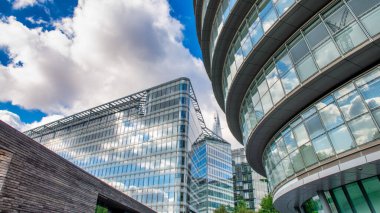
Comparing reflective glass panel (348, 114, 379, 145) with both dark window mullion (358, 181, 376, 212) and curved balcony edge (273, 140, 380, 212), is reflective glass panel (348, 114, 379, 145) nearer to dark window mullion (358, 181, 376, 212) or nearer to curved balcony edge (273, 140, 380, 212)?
curved balcony edge (273, 140, 380, 212)

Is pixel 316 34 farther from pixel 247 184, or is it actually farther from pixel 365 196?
pixel 247 184

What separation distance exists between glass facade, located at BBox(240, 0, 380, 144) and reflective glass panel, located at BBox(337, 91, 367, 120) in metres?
1.67

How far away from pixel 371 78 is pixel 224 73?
10.9 m

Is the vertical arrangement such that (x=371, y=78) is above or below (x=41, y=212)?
above

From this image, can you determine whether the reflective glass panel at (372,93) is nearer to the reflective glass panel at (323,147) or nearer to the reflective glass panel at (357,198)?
the reflective glass panel at (323,147)

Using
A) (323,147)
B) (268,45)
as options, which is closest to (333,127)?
(323,147)

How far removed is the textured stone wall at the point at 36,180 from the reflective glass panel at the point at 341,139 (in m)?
14.7

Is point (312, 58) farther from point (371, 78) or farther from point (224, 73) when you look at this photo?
point (224, 73)

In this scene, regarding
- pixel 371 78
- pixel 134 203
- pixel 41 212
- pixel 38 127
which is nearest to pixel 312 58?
pixel 371 78

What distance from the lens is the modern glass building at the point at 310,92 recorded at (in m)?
10.7

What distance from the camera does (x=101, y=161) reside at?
74.8m

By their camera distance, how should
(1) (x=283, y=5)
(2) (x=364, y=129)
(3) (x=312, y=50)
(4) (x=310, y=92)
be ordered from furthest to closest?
(1) (x=283, y=5) < (4) (x=310, y=92) < (3) (x=312, y=50) < (2) (x=364, y=129)

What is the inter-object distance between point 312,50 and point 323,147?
459 cm

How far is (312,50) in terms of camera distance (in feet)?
41.0
